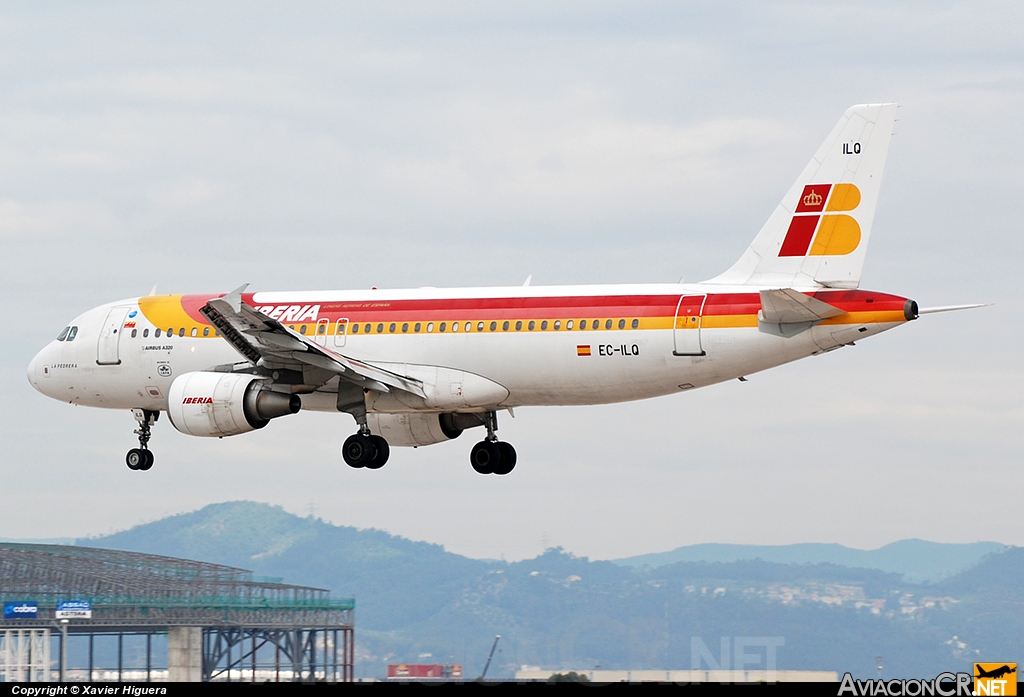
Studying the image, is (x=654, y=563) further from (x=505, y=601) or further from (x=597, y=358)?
(x=597, y=358)

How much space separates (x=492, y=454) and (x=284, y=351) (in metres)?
7.39

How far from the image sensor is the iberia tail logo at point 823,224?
38.6 metres

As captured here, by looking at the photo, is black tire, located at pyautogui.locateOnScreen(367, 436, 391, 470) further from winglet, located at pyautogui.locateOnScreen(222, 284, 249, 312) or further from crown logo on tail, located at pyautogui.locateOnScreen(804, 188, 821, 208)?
crown logo on tail, located at pyautogui.locateOnScreen(804, 188, 821, 208)

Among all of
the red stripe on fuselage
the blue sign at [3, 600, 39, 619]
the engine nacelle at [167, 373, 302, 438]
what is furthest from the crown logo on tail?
the blue sign at [3, 600, 39, 619]

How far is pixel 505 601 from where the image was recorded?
261 ft

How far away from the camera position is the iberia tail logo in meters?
38.6

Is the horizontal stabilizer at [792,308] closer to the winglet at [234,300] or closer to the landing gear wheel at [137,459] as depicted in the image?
the winglet at [234,300]

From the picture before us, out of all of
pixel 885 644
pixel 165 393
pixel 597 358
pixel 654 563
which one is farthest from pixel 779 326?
pixel 654 563

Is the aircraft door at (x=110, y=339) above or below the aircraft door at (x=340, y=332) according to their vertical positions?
above

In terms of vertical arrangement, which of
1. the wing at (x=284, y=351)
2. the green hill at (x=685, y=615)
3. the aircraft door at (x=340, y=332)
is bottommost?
the green hill at (x=685, y=615)

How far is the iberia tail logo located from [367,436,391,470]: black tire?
1181 centimetres

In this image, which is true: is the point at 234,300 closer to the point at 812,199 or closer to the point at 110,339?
the point at 110,339

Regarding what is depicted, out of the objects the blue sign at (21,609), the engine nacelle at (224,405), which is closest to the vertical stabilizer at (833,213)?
the engine nacelle at (224,405)

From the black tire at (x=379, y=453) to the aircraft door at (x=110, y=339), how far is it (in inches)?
325
